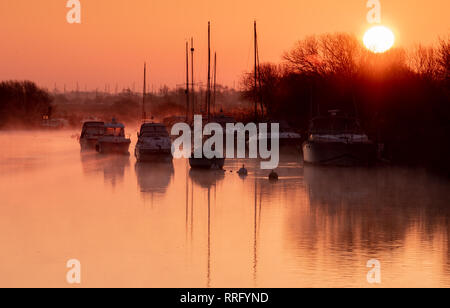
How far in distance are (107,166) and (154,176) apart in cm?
834

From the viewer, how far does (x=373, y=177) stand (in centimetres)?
4197

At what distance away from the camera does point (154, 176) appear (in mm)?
42125

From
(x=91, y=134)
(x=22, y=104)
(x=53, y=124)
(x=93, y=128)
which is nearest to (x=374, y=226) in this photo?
(x=91, y=134)

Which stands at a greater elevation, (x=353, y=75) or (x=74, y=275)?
(x=353, y=75)

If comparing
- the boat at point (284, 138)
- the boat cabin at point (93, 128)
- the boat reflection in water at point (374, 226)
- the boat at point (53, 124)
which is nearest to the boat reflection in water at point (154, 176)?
the boat reflection in water at point (374, 226)

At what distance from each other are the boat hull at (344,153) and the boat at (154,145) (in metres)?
8.73

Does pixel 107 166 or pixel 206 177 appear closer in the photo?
pixel 206 177

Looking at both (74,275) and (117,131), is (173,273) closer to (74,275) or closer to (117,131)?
(74,275)

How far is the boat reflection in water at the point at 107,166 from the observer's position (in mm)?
41634

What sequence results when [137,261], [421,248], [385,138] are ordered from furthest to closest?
[385,138] < [421,248] < [137,261]

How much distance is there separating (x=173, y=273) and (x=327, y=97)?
55.1m
